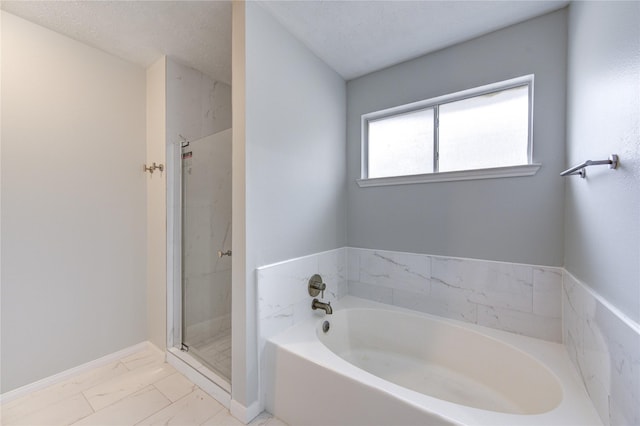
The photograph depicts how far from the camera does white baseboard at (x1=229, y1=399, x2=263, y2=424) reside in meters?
1.43

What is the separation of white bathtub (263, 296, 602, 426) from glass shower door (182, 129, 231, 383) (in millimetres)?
794

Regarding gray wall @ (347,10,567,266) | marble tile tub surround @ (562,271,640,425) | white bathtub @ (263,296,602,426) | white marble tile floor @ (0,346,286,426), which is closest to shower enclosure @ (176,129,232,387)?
white marble tile floor @ (0,346,286,426)

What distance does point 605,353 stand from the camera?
93 centimetres

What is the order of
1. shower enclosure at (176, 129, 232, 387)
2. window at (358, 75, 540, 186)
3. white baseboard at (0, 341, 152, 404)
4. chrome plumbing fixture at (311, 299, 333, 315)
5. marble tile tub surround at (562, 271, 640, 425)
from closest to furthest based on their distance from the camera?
marble tile tub surround at (562, 271, 640, 425) < white baseboard at (0, 341, 152, 404) < window at (358, 75, 540, 186) < chrome plumbing fixture at (311, 299, 333, 315) < shower enclosure at (176, 129, 232, 387)

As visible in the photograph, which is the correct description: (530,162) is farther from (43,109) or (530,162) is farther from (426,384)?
(43,109)

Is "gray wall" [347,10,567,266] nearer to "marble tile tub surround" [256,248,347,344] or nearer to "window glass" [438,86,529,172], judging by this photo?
"window glass" [438,86,529,172]

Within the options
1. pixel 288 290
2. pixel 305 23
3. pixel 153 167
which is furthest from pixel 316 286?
pixel 305 23

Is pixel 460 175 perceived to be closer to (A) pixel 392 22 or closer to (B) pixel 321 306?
(A) pixel 392 22

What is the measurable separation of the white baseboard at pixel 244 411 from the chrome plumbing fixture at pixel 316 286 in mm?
738

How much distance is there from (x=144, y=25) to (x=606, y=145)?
259 centimetres

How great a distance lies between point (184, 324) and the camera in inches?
81.6

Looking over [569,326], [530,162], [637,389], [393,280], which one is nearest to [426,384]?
[393,280]

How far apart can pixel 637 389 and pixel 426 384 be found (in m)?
1.15

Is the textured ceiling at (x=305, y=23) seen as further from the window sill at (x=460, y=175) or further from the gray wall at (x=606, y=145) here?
the window sill at (x=460, y=175)
